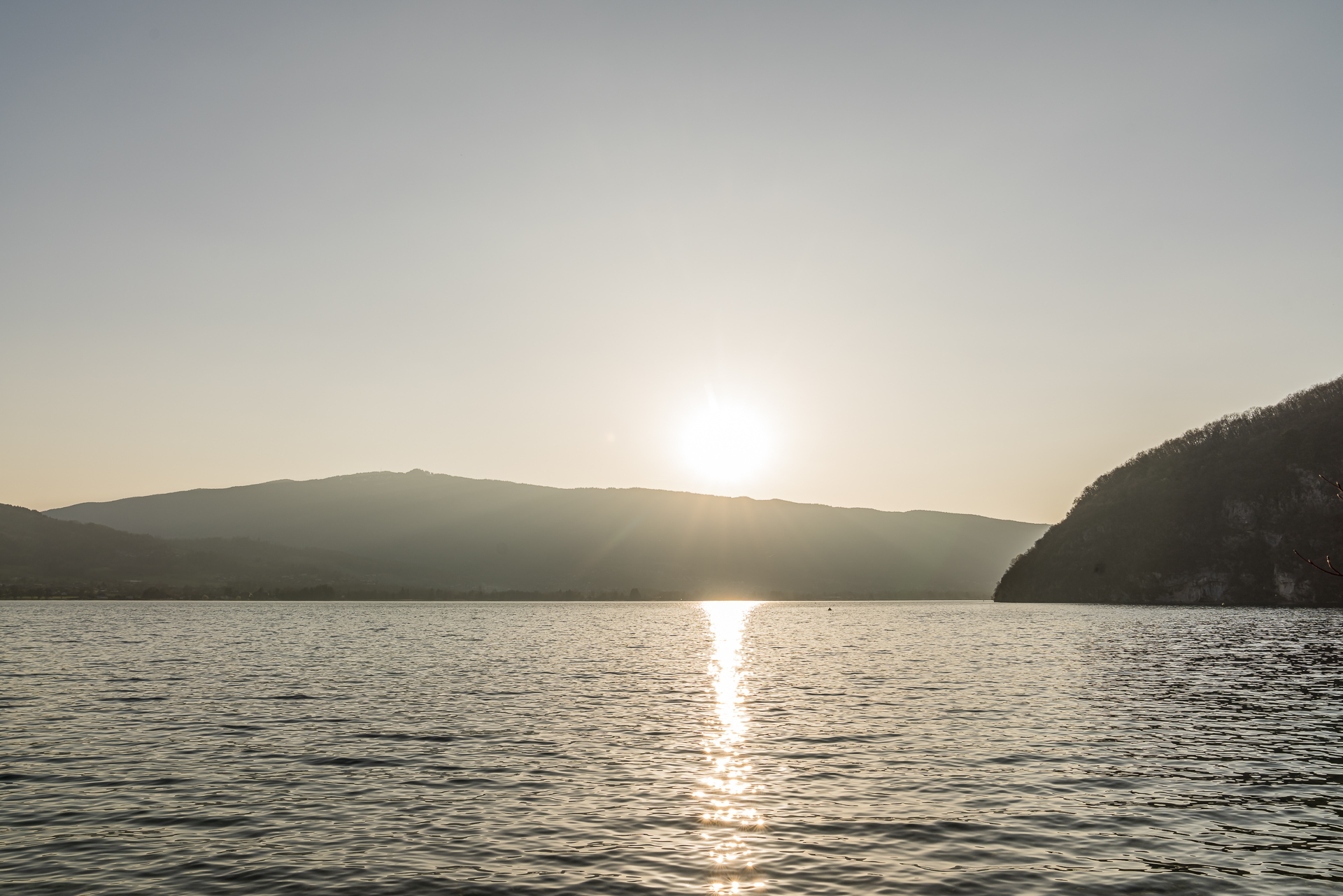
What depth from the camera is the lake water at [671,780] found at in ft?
72.1

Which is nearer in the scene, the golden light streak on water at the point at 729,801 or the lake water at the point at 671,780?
the golden light streak on water at the point at 729,801

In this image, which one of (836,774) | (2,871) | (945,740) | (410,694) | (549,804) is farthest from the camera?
(410,694)

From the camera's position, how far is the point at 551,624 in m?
175

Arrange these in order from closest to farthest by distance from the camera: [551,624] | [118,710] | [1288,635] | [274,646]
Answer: [118,710] < [274,646] < [1288,635] < [551,624]

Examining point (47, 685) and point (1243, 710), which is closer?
point (1243, 710)

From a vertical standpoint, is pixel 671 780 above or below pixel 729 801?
below

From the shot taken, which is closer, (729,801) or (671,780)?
(729,801)

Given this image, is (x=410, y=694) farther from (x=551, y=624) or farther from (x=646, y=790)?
(x=551, y=624)

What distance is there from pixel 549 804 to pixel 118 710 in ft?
115

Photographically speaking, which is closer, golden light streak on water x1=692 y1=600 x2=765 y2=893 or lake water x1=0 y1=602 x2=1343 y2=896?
golden light streak on water x1=692 y1=600 x2=765 y2=893

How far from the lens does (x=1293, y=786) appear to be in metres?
31.2

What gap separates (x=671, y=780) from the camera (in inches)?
1293

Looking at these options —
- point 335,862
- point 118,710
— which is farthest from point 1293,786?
point 118,710

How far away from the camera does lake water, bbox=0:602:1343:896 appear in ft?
72.1
